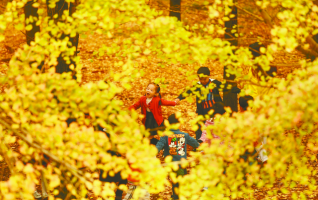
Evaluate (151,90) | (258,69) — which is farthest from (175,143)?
(258,69)

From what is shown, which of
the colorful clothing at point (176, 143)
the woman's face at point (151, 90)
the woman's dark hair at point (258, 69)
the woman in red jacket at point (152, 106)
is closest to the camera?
the woman's dark hair at point (258, 69)

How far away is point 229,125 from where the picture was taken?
3047mm

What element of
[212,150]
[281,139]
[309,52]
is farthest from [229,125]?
[309,52]

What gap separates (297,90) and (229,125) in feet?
2.07

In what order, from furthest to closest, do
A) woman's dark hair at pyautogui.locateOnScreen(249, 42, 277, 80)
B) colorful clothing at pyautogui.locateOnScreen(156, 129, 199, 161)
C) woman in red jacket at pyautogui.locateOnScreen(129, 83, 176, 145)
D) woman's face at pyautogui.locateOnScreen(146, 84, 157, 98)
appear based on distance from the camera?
woman in red jacket at pyautogui.locateOnScreen(129, 83, 176, 145) < woman's face at pyautogui.locateOnScreen(146, 84, 157, 98) < colorful clothing at pyautogui.locateOnScreen(156, 129, 199, 161) < woman's dark hair at pyautogui.locateOnScreen(249, 42, 277, 80)

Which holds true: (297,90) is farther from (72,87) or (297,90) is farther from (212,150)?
(72,87)

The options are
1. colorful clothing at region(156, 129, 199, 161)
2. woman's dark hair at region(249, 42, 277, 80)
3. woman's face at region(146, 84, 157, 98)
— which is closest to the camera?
woman's dark hair at region(249, 42, 277, 80)

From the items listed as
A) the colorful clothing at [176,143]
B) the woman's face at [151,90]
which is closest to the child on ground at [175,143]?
the colorful clothing at [176,143]

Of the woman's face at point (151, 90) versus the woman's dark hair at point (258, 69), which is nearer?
the woman's dark hair at point (258, 69)

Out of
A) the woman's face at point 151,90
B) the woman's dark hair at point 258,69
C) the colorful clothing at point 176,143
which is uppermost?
the woman's dark hair at point 258,69

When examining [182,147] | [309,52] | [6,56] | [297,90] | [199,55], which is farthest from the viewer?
[6,56]

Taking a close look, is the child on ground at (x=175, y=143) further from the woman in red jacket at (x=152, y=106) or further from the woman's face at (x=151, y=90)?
the woman in red jacket at (x=152, y=106)

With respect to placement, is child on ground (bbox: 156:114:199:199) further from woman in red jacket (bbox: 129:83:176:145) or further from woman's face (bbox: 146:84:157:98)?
woman in red jacket (bbox: 129:83:176:145)

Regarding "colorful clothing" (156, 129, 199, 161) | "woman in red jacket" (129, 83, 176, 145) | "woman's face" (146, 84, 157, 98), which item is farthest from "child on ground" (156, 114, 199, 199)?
"woman in red jacket" (129, 83, 176, 145)
